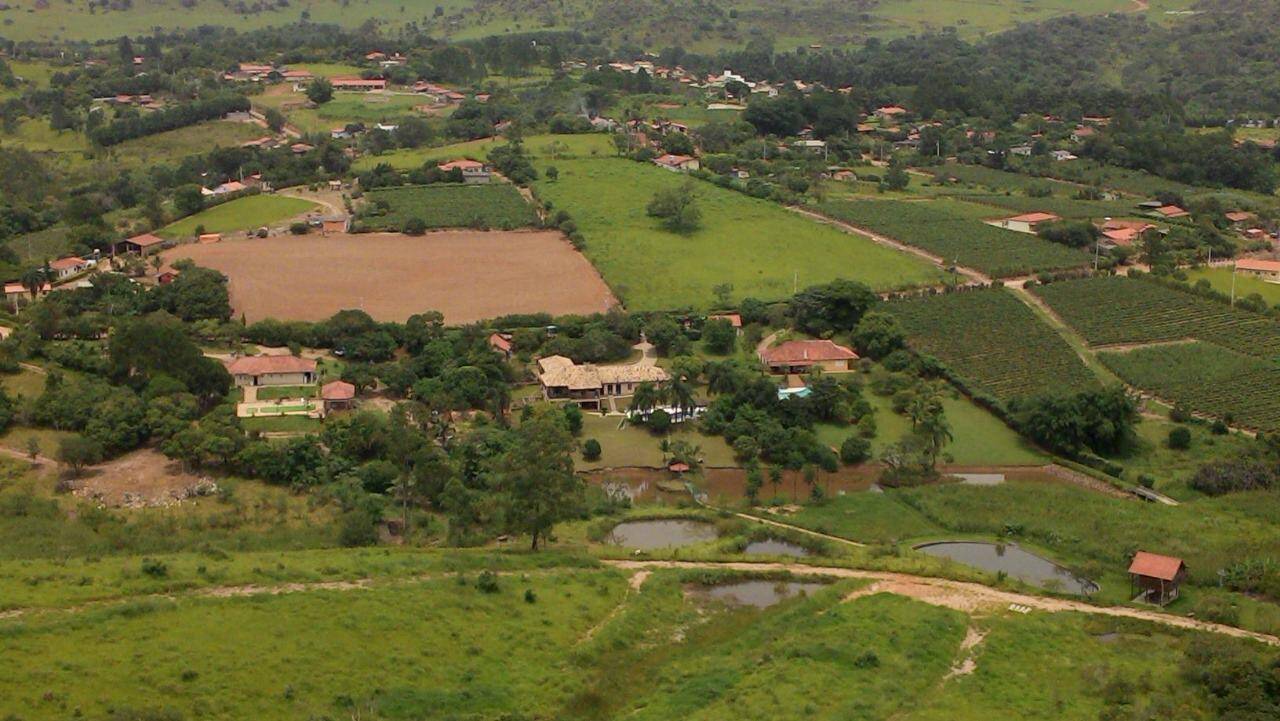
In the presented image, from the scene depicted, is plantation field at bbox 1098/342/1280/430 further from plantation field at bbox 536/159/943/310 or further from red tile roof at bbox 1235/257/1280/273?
red tile roof at bbox 1235/257/1280/273

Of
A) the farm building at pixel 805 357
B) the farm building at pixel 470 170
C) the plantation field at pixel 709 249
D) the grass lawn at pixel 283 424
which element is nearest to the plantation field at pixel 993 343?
the farm building at pixel 805 357

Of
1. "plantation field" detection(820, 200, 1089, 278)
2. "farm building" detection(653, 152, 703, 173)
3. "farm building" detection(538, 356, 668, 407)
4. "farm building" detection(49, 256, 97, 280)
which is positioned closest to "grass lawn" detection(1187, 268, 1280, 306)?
"plantation field" detection(820, 200, 1089, 278)

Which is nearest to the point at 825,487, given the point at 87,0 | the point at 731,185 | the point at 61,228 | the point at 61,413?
the point at 61,413

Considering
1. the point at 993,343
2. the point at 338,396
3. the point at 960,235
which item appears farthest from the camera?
the point at 960,235

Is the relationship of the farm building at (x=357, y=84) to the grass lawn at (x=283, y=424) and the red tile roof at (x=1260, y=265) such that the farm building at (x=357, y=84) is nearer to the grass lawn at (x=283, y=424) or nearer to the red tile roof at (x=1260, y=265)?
the red tile roof at (x=1260, y=265)

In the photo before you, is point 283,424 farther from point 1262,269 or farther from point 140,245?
point 1262,269

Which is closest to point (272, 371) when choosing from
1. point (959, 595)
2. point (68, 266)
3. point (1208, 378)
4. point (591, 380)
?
point (591, 380)

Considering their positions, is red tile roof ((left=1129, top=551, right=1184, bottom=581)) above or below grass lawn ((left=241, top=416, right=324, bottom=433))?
above
